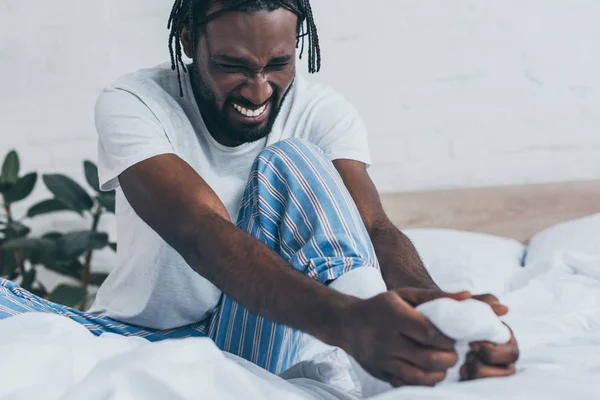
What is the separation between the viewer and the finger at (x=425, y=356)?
27.0 inches

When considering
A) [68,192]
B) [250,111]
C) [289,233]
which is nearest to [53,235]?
[68,192]

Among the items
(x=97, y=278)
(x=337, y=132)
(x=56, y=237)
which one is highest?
(x=337, y=132)

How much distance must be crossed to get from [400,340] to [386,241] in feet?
1.40

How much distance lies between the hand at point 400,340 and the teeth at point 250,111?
1.84 ft

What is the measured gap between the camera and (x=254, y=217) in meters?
1.02

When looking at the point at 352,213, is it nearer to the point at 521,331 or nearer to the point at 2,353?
the point at 521,331

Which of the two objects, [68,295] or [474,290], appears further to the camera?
[68,295]

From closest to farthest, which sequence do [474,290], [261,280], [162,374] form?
[162,374]
[261,280]
[474,290]

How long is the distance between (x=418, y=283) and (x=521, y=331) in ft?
0.78

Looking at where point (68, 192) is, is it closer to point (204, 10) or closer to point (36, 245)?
point (36, 245)

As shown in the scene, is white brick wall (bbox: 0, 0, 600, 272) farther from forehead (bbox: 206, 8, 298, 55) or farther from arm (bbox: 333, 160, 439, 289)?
forehead (bbox: 206, 8, 298, 55)

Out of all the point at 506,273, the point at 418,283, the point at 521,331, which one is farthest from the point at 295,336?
the point at 506,273

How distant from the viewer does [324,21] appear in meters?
1.98

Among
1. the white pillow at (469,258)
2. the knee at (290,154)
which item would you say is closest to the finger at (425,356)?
the knee at (290,154)
